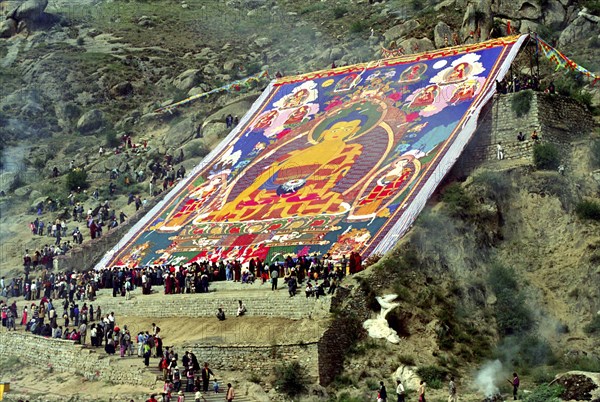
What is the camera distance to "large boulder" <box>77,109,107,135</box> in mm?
67938

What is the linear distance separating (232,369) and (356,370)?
3.44 m

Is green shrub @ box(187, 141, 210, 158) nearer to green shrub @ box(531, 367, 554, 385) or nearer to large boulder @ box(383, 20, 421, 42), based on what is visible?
large boulder @ box(383, 20, 421, 42)

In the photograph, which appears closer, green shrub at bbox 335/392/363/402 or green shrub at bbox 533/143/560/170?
green shrub at bbox 335/392/363/402

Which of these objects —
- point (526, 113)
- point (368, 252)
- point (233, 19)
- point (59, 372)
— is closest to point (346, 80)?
point (526, 113)

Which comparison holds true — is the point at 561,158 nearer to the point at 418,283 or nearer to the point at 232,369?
the point at 418,283

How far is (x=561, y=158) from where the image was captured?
4284 cm

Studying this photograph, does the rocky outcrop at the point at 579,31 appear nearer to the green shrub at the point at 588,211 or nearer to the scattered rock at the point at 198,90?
the green shrub at the point at 588,211

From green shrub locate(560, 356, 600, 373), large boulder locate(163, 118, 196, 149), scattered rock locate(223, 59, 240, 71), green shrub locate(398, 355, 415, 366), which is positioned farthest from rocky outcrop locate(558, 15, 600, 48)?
green shrub locate(398, 355, 415, 366)

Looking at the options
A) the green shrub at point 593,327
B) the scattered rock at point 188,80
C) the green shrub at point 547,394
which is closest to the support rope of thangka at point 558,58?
the green shrub at point 593,327

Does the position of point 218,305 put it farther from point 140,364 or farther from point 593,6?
point 593,6

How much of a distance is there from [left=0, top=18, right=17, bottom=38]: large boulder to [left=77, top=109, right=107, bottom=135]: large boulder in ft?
63.5

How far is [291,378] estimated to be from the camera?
31.9 meters

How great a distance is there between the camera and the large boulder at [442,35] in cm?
5809

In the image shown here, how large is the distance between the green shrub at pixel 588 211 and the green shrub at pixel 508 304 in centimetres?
332
